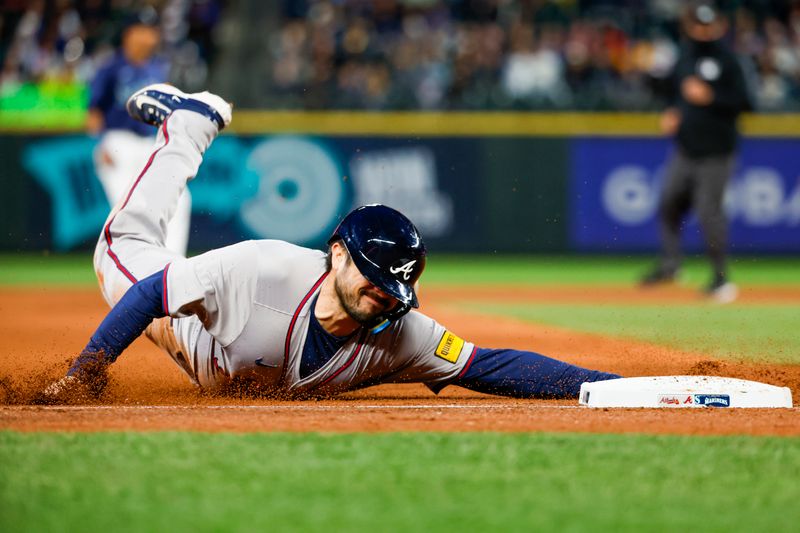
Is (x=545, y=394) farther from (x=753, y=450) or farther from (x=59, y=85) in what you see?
(x=59, y=85)

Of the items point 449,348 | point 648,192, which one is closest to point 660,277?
point 648,192

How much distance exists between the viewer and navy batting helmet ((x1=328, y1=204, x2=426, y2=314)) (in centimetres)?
431

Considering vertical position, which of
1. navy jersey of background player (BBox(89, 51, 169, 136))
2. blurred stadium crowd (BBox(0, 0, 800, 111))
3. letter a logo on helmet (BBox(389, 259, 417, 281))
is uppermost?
blurred stadium crowd (BBox(0, 0, 800, 111))

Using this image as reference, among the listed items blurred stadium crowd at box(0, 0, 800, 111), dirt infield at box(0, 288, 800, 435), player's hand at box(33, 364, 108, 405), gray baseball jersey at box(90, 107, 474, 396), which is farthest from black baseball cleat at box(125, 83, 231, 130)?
blurred stadium crowd at box(0, 0, 800, 111)

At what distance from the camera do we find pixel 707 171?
10461 millimetres

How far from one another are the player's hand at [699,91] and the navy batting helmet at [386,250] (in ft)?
21.8

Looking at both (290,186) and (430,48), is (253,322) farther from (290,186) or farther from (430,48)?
(430,48)

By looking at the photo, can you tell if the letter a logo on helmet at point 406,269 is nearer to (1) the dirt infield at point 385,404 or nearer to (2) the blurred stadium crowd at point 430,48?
(1) the dirt infield at point 385,404

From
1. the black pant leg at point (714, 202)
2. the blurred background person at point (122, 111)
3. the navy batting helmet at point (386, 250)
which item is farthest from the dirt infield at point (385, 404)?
the black pant leg at point (714, 202)

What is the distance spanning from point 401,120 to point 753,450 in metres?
11.4

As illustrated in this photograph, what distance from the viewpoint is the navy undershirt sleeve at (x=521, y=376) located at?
4879 millimetres

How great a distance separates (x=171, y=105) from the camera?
577cm

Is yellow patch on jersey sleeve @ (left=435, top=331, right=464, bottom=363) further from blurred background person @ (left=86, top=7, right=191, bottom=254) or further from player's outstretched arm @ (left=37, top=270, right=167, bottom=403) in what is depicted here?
blurred background person @ (left=86, top=7, right=191, bottom=254)

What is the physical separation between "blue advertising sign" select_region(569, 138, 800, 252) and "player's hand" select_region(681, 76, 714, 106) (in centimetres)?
450
